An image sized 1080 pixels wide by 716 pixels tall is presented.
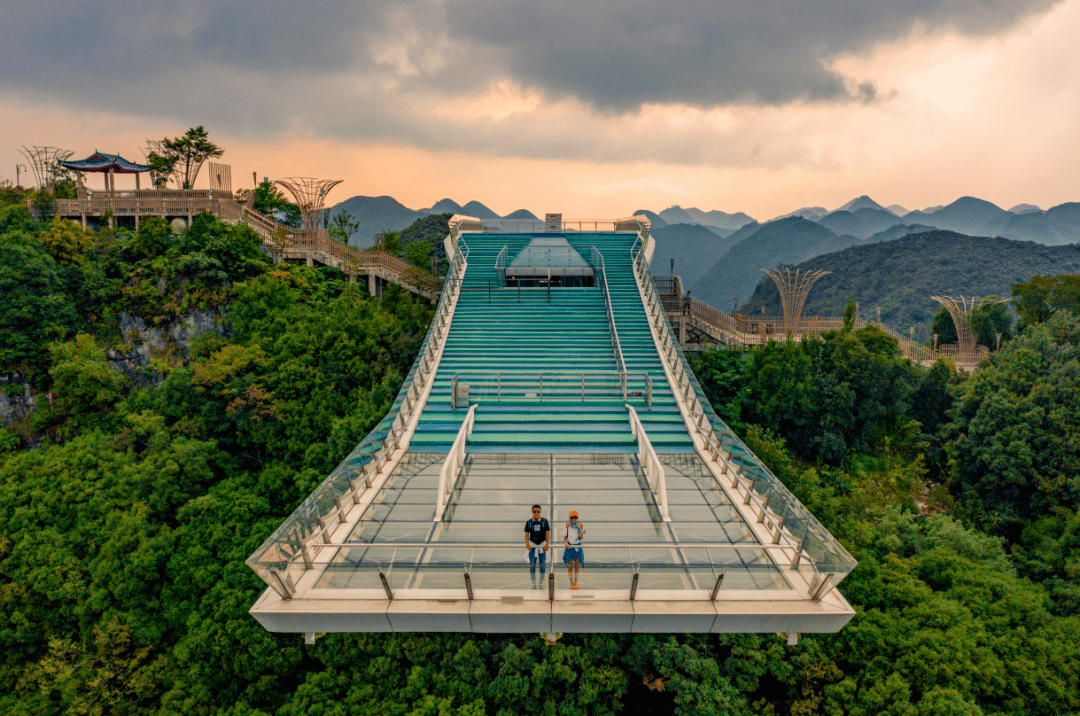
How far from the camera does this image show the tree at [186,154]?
2509 centimetres

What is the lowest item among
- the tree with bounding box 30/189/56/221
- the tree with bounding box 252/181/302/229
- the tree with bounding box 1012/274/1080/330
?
the tree with bounding box 1012/274/1080/330

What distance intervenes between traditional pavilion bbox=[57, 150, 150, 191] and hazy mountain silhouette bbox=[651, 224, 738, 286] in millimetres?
125330

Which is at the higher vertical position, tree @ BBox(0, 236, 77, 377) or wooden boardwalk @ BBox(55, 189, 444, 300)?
wooden boardwalk @ BBox(55, 189, 444, 300)

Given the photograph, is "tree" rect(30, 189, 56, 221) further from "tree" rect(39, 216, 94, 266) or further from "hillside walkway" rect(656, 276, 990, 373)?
"hillside walkway" rect(656, 276, 990, 373)

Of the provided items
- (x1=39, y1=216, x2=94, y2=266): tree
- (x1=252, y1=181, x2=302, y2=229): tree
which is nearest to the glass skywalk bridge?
(x1=39, y1=216, x2=94, y2=266): tree

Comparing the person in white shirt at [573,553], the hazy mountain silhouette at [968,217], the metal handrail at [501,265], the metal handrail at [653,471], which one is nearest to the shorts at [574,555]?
the person in white shirt at [573,553]

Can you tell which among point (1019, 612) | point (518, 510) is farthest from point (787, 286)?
point (518, 510)

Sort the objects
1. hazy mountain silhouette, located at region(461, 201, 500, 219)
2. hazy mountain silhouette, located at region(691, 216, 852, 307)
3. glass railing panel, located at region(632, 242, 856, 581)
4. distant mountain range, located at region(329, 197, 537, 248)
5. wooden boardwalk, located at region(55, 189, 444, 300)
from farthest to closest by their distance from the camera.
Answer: hazy mountain silhouette, located at region(691, 216, 852, 307), hazy mountain silhouette, located at region(461, 201, 500, 219), distant mountain range, located at region(329, 197, 537, 248), wooden boardwalk, located at region(55, 189, 444, 300), glass railing panel, located at region(632, 242, 856, 581)

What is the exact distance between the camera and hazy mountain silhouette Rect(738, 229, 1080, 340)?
67.6 metres

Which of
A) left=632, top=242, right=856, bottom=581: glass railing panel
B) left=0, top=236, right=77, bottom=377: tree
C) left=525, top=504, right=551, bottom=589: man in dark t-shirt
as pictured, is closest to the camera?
A: left=632, top=242, right=856, bottom=581: glass railing panel

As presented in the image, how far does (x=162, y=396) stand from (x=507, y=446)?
12.3 m

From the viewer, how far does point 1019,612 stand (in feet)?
33.9

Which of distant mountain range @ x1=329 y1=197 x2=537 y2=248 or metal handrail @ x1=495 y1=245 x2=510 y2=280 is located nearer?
metal handrail @ x1=495 y1=245 x2=510 y2=280

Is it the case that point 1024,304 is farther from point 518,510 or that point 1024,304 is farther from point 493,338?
point 518,510
